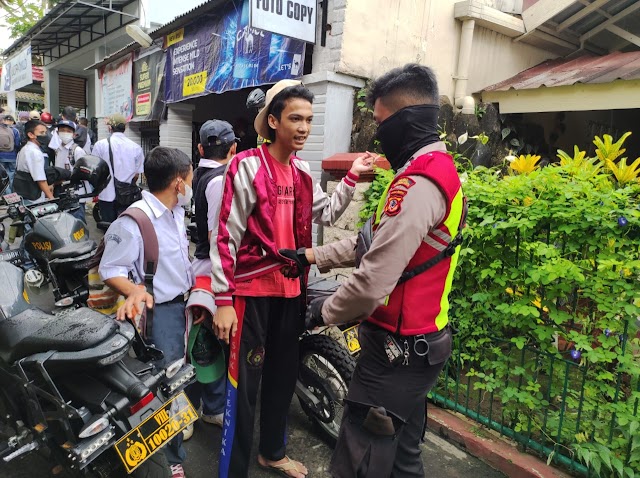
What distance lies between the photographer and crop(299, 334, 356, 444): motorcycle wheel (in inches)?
104

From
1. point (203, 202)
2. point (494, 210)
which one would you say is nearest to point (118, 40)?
point (203, 202)

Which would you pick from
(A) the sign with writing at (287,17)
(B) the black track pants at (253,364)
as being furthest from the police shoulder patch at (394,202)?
(A) the sign with writing at (287,17)

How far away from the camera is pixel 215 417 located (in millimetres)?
3010

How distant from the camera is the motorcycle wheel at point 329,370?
8.68ft

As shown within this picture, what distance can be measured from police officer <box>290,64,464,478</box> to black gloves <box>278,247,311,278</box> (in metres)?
0.40

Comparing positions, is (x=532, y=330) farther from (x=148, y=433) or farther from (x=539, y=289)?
(x=148, y=433)

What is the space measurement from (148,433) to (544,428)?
217 cm

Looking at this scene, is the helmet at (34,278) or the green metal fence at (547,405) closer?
the green metal fence at (547,405)

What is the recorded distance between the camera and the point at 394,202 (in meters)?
1.58

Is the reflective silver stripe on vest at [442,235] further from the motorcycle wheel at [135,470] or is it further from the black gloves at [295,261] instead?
the motorcycle wheel at [135,470]

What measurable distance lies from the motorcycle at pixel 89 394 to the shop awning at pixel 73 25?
9.61 meters

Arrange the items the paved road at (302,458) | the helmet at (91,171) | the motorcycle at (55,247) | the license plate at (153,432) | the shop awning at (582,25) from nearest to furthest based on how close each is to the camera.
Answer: the license plate at (153,432) < the paved road at (302,458) < the motorcycle at (55,247) < the helmet at (91,171) < the shop awning at (582,25)

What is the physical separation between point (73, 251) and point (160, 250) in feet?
6.78

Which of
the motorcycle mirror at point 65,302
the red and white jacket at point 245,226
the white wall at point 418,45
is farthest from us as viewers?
the white wall at point 418,45
